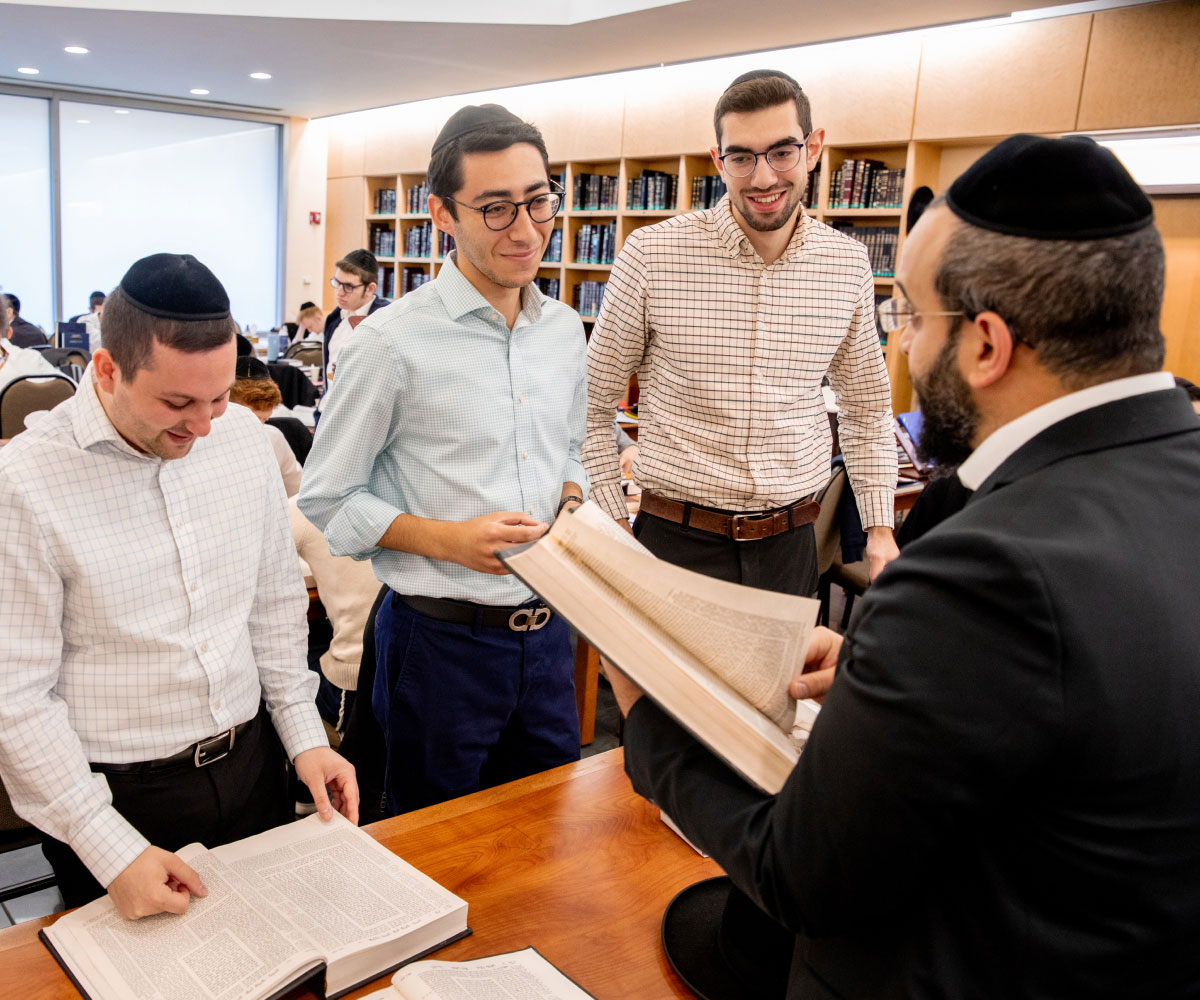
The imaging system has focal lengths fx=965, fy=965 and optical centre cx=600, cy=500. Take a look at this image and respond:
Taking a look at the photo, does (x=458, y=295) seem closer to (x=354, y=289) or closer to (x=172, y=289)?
(x=172, y=289)

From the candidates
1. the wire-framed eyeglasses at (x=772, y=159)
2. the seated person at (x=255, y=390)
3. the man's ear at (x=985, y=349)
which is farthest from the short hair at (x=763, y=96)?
the seated person at (x=255, y=390)

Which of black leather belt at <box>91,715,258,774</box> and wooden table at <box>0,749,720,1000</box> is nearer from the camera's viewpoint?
wooden table at <box>0,749,720,1000</box>

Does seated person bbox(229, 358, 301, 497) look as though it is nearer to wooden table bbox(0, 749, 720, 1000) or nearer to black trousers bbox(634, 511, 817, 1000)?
black trousers bbox(634, 511, 817, 1000)

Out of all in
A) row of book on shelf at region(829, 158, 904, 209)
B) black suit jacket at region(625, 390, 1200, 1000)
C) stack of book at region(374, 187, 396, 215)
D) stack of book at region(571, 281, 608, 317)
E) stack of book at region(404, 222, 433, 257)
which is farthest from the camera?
stack of book at region(374, 187, 396, 215)

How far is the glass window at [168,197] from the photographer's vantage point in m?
10.5

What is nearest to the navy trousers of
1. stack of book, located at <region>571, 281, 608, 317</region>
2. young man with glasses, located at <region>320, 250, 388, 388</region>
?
young man with glasses, located at <region>320, 250, 388, 388</region>

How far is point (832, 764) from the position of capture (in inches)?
27.7

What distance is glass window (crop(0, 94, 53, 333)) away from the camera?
1015 cm

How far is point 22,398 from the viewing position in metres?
4.39

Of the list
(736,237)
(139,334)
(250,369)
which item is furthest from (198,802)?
(250,369)

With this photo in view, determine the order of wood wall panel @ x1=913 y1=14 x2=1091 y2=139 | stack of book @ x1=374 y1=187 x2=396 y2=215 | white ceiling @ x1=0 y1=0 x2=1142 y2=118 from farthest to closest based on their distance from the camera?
stack of book @ x1=374 y1=187 x2=396 y2=215 → white ceiling @ x1=0 y1=0 x2=1142 y2=118 → wood wall panel @ x1=913 y1=14 x2=1091 y2=139

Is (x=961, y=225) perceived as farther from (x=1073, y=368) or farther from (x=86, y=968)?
(x=86, y=968)

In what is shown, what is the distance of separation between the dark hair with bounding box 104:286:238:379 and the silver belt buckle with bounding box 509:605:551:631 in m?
0.70

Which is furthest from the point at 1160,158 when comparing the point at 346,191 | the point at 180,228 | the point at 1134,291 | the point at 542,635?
the point at 180,228
